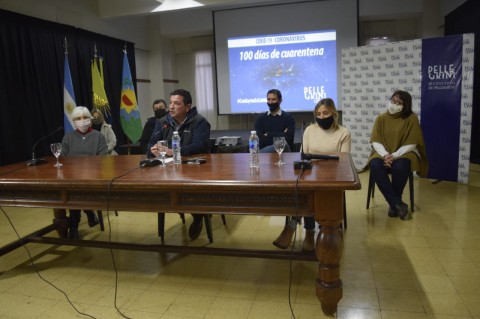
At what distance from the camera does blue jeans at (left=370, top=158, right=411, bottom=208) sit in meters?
3.21

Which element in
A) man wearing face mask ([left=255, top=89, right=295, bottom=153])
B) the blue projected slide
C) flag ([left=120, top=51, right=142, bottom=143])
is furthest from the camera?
the blue projected slide

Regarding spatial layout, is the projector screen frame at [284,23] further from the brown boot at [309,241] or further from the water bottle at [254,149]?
the water bottle at [254,149]

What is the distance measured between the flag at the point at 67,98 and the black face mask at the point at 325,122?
11.1 ft

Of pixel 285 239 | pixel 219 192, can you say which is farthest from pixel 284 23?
pixel 219 192

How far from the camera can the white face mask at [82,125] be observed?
3.12 metres

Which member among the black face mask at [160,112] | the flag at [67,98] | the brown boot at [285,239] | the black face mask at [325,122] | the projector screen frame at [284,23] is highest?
the projector screen frame at [284,23]

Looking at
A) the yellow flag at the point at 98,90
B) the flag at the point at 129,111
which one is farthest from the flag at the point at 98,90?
the flag at the point at 129,111

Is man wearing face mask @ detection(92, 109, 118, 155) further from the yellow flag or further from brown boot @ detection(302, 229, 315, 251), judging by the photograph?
brown boot @ detection(302, 229, 315, 251)

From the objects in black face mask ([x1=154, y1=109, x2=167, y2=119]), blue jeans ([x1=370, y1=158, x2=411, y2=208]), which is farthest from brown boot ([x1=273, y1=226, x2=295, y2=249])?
black face mask ([x1=154, y1=109, x2=167, y2=119])

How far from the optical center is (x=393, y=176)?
3.27m

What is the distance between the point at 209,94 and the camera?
769cm

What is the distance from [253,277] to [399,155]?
6.08 feet

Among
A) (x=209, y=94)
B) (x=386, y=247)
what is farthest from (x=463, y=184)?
(x=209, y=94)

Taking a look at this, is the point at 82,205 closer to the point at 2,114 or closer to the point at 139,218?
the point at 139,218
